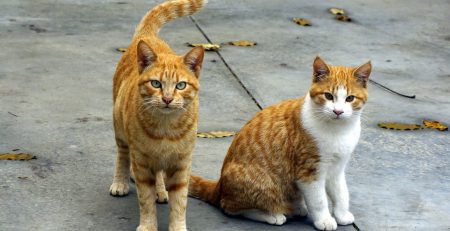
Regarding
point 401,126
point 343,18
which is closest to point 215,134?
point 401,126

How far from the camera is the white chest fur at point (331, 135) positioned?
4.67 metres

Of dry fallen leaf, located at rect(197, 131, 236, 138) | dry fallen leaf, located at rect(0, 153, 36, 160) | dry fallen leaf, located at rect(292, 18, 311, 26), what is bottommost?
dry fallen leaf, located at rect(292, 18, 311, 26)

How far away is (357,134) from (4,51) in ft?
14.0

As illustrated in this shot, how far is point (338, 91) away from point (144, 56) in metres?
1.04

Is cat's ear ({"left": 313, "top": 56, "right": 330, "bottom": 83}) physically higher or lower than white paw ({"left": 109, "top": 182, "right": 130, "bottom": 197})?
higher

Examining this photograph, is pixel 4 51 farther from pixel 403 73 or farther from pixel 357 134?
pixel 357 134

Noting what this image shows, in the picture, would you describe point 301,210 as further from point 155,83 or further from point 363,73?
point 155,83

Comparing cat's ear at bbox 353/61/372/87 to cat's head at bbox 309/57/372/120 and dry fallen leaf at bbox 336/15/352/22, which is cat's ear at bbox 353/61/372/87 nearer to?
cat's head at bbox 309/57/372/120

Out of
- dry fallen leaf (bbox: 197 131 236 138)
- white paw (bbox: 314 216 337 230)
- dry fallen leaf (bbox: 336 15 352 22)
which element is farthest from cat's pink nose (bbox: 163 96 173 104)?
dry fallen leaf (bbox: 336 15 352 22)

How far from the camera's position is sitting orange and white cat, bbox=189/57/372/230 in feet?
15.4

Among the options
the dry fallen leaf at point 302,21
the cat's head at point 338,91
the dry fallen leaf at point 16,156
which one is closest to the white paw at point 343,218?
the cat's head at point 338,91

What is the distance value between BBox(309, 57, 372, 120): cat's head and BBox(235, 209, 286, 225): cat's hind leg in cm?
62

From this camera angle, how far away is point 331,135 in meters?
4.70

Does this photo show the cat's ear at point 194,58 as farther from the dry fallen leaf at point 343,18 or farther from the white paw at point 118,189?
the dry fallen leaf at point 343,18
